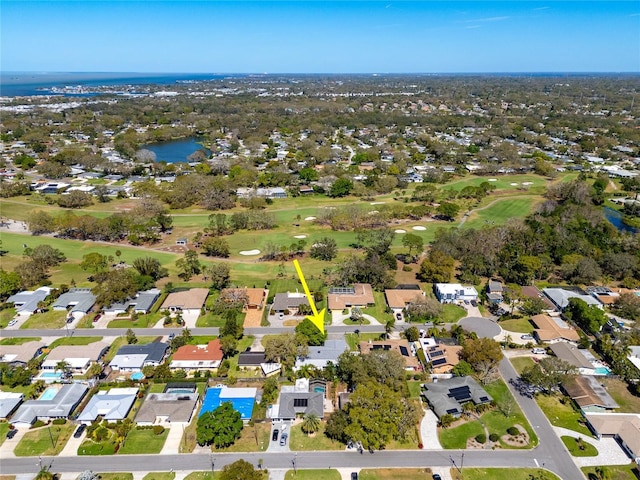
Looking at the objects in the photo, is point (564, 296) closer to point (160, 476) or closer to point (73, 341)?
point (160, 476)

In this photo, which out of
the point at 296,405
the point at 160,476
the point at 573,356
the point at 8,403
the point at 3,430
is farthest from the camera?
the point at 573,356

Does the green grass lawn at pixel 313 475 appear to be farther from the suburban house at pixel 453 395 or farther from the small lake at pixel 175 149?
the small lake at pixel 175 149

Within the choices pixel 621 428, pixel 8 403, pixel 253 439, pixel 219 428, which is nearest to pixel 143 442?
pixel 219 428

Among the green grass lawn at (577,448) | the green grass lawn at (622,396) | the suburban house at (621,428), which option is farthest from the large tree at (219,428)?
the green grass lawn at (622,396)

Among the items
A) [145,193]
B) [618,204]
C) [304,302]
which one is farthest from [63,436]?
[618,204]

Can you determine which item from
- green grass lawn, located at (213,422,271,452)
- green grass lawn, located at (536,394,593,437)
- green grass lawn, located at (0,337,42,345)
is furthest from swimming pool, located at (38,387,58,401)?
green grass lawn, located at (536,394,593,437)

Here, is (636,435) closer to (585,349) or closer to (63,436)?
(585,349)
